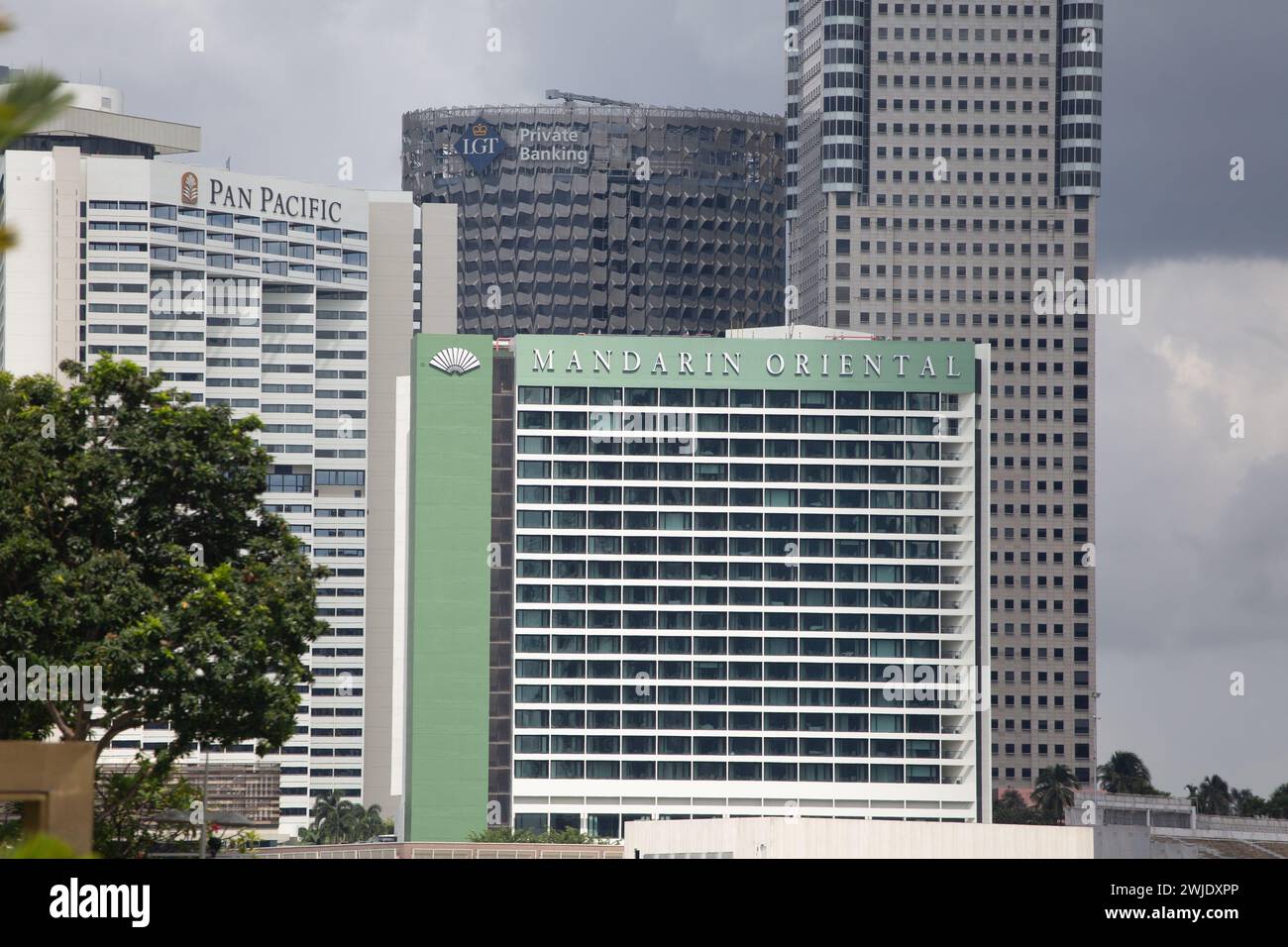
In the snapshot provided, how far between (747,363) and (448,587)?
119ft

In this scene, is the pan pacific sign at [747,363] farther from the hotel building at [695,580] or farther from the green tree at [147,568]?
the green tree at [147,568]

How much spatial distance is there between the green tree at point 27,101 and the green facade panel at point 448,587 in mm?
169117

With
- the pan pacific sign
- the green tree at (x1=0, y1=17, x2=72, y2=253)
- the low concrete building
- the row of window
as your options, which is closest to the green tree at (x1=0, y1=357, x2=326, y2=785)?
the low concrete building

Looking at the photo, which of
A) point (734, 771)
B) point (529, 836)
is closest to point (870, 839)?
point (529, 836)

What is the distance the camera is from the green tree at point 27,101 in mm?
15570

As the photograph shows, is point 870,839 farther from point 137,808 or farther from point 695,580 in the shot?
point 695,580

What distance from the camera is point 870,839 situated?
3684 inches

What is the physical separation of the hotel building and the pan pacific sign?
0.22 metres

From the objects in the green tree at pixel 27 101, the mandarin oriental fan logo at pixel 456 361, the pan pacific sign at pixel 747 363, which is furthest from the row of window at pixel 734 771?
the green tree at pixel 27 101

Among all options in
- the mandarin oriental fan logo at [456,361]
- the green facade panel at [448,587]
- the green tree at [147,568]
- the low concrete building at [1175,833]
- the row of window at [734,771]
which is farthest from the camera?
the mandarin oriental fan logo at [456,361]
